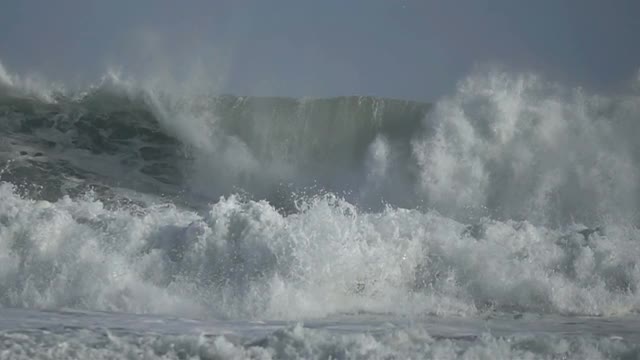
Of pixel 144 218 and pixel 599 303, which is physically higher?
pixel 144 218

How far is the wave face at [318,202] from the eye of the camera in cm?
973

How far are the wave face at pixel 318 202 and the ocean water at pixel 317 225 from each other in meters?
0.03

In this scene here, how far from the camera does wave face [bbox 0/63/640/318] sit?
973cm

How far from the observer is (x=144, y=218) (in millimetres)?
10734

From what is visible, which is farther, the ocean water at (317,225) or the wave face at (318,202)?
the wave face at (318,202)

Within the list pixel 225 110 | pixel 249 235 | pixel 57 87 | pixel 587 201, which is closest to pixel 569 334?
pixel 249 235

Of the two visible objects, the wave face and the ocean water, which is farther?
the wave face

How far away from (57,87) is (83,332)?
1413 centimetres

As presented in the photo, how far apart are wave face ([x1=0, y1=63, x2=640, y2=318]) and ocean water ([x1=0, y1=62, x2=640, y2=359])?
0.10 feet

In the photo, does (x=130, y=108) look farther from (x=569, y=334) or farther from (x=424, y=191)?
(x=569, y=334)

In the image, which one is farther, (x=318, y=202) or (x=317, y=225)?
(x=318, y=202)

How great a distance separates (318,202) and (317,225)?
1.60 ft

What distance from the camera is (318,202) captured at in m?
10.7

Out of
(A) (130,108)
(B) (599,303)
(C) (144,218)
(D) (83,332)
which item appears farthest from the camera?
(A) (130,108)
